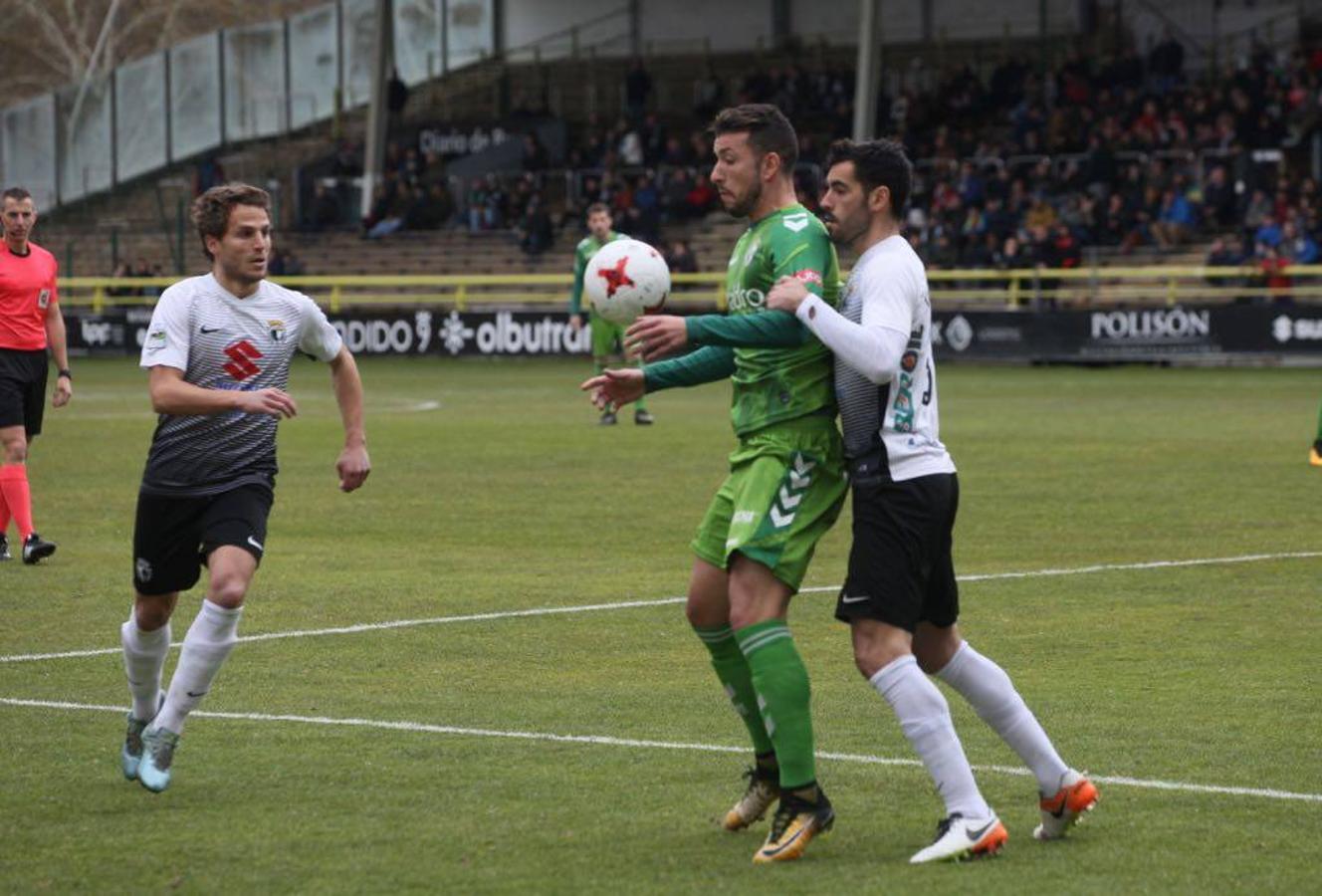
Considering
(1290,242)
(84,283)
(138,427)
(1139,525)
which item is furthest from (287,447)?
(84,283)

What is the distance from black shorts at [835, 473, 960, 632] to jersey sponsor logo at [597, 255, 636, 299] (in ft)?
3.89

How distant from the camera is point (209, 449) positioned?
8.05 m

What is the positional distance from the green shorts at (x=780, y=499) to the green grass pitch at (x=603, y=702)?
883 mm

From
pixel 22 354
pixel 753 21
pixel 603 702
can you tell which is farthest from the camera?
pixel 753 21

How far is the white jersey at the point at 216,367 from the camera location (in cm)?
801

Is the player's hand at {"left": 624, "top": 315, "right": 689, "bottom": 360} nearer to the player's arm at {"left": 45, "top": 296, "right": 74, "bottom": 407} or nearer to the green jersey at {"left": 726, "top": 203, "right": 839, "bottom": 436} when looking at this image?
the green jersey at {"left": 726, "top": 203, "right": 839, "bottom": 436}

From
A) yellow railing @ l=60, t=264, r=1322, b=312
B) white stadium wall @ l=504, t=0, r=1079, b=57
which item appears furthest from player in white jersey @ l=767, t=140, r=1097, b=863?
white stadium wall @ l=504, t=0, r=1079, b=57

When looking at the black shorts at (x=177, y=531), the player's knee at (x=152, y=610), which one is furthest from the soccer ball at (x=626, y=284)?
the player's knee at (x=152, y=610)

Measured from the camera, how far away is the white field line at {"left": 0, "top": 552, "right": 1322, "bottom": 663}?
10766mm

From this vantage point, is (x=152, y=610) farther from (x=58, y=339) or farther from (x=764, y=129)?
(x=58, y=339)

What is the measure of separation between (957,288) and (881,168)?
3541cm

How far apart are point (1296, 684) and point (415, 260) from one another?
4163 cm

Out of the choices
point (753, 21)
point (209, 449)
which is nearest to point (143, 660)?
point (209, 449)

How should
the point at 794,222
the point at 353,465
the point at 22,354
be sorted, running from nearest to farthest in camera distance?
the point at 794,222, the point at 353,465, the point at 22,354
